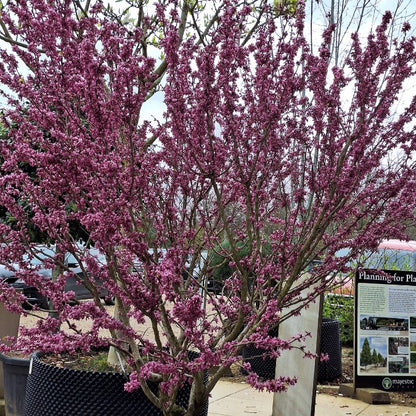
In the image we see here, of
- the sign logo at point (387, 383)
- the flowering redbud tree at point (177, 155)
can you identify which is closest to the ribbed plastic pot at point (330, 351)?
the sign logo at point (387, 383)

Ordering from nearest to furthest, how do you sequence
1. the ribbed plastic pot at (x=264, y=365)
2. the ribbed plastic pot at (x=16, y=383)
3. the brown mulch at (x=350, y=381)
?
the ribbed plastic pot at (x=16, y=383) < the brown mulch at (x=350, y=381) < the ribbed plastic pot at (x=264, y=365)

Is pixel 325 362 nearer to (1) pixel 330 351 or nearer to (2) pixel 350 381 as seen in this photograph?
(1) pixel 330 351

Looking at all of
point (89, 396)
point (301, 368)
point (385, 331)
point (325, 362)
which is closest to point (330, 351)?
point (325, 362)

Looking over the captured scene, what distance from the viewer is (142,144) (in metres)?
3.51

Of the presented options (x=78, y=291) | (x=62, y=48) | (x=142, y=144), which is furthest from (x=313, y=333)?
(x=78, y=291)

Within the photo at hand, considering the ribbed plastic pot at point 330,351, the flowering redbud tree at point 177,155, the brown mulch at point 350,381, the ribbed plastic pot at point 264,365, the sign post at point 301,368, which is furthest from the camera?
the ribbed plastic pot at point 330,351

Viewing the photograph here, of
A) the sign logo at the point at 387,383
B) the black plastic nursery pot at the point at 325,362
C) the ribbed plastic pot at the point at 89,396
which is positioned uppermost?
the black plastic nursery pot at the point at 325,362

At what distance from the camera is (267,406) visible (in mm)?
5496

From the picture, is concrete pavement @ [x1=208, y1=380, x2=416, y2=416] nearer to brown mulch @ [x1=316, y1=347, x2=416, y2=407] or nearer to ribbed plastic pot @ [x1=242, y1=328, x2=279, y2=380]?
brown mulch @ [x1=316, y1=347, x2=416, y2=407]

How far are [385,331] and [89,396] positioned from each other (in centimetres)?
394

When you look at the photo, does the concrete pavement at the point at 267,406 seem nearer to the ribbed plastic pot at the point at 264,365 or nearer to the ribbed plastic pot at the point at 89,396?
the ribbed plastic pot at the point at 264,365

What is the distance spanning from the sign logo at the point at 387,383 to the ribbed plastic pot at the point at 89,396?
3.53 meters

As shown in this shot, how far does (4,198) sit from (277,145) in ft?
4.99

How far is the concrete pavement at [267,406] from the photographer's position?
5309 mm
